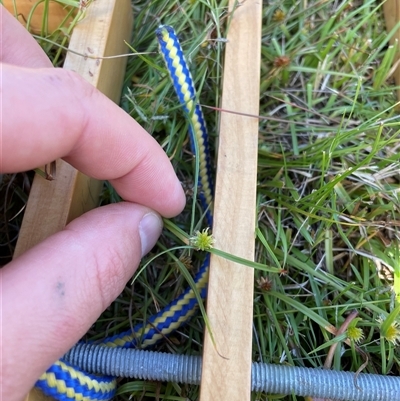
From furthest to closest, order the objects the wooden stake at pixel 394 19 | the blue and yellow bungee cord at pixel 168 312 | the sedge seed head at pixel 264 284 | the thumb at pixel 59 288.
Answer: the wooden stake at pixel 394 19
the sedge seed head at pixel 264 284
the blue and yellow bungee cord at pixel 168 312
the thumb at pixel 59 288

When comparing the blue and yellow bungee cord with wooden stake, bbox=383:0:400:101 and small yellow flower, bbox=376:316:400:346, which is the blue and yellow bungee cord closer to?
small yellow flower, bbox=376:316:400:346

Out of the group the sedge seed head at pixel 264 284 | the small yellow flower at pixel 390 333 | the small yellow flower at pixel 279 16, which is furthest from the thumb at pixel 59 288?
the small yellow flower at pixel 279 16

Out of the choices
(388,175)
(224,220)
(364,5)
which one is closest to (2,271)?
(224,220)

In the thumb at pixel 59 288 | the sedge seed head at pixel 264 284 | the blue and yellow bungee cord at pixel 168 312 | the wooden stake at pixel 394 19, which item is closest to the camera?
the thumb at pixel 59 288

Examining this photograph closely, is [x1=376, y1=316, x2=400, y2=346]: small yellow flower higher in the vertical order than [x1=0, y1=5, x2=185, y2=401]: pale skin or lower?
lower

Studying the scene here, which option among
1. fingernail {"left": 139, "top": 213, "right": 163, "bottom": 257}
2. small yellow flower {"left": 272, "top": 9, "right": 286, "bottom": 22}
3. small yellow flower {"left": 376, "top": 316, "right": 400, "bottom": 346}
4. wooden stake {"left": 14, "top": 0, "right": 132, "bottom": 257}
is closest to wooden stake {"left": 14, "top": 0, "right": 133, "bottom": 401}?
wooden stake {"left": 14, "top": 0, "right": 132, "bottom": 257}

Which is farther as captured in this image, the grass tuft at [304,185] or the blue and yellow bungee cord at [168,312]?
the grass tuft at [304,185]

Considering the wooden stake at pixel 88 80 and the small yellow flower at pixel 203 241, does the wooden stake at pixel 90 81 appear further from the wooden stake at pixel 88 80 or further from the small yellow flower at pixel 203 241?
the small yellow flower at pixel 203 241

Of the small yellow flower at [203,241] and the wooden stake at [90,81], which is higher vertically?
the wooden stake at [90,81]

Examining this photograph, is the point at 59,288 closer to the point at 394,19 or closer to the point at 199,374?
the point at 199,374
